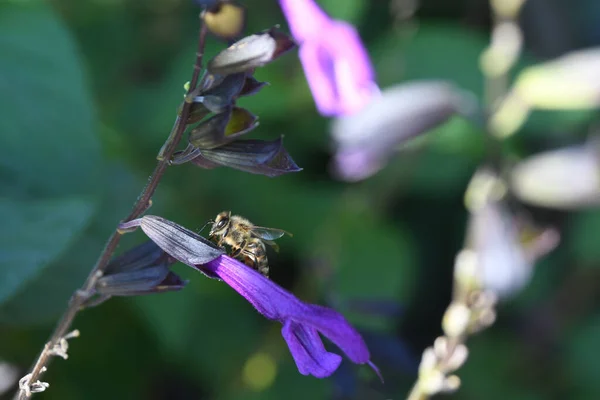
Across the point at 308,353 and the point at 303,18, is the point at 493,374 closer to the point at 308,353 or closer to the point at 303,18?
the point at 303,18

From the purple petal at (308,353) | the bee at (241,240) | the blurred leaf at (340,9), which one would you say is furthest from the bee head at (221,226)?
the blurred leaf at (340,9)

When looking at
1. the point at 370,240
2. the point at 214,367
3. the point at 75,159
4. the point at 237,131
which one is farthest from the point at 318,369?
the point at 370,240

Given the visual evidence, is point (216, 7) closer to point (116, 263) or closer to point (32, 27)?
point (116, 263)

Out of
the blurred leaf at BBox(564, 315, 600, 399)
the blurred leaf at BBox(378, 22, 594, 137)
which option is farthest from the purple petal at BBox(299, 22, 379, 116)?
the blurred leaf at BBox(564, 315, 600, 399)

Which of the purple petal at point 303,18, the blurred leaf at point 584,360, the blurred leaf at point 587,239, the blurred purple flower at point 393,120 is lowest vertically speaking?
the blurred leaf at point 584,360

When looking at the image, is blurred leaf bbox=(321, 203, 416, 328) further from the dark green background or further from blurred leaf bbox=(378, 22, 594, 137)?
blurred leaf bbox=(378, 22, 594, 137)

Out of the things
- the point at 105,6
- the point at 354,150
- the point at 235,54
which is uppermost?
the point at 235,54

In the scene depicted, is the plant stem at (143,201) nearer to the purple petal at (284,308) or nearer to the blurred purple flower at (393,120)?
the purple petal at (284,308)

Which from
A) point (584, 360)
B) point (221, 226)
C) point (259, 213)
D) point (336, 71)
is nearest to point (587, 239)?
point (584, 360)
